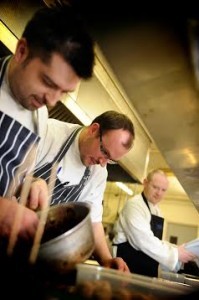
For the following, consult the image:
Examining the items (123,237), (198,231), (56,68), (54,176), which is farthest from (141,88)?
(198,231)

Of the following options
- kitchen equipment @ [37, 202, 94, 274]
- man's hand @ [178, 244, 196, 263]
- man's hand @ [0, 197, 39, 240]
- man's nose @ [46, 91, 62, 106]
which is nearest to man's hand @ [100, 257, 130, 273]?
kitchen equipment @ [37, 202, 94, 274]

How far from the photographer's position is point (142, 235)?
6.72 feet

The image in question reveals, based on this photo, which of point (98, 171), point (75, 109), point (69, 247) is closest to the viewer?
point (69, 247)

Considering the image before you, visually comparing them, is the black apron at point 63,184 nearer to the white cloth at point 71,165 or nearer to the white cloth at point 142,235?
the white cloth at point 71,165

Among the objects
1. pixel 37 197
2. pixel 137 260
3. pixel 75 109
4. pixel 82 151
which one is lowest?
pixel 137 260

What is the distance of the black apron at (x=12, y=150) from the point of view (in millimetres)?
980

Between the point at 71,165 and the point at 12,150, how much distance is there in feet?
1.24

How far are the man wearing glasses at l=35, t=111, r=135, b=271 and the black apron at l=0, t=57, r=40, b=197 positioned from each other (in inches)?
7.3

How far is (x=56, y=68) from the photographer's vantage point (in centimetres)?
81

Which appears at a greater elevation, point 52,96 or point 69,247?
point 52,96

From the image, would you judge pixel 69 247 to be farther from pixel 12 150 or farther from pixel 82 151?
pixel 82 151

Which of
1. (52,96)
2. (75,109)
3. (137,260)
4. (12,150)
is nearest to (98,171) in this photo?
(75,109)

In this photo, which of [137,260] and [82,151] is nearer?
[82,151]

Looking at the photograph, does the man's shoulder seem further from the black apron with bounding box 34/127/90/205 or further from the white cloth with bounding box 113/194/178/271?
the white cloth with bounding box 113/194/178/271
